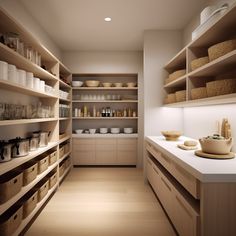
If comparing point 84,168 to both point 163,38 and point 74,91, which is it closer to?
point 74,91

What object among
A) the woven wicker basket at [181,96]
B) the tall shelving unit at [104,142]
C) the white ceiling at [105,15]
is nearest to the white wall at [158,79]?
the white ceiling at [105,15]

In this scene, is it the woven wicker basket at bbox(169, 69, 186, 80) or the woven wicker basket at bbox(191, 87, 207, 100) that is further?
the woven wicker basket at bbox(169, 69, 186, 80)

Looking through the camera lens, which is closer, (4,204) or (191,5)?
(4,204)

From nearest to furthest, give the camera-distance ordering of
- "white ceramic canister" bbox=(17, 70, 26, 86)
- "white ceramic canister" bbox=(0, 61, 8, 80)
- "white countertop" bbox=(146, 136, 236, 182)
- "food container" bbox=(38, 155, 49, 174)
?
"white countertop" bbox=(146, 136, 236, 182)
"white ceramic canister" bbox=(0, 61, 8, 80)
"white ceramic canister" bbox=(17, 70, 26, 86)
"food container" bbox=(38, 155, 49, 174)

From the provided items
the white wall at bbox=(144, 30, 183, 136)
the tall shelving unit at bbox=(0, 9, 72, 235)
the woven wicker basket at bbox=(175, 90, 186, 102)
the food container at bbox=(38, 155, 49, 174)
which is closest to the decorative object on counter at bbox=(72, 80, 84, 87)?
the tall shelving unit at bbox=(0, 9, 72, 235)

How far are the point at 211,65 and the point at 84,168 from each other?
3.55 meters

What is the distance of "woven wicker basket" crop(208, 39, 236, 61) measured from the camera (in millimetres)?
1655

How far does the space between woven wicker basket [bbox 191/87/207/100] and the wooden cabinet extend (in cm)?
238

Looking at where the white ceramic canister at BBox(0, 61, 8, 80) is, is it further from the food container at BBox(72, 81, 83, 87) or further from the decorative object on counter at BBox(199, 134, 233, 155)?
the food container at BBox(72, 81, 83, 87)

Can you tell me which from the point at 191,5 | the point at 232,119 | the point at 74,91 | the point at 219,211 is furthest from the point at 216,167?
the point at 74,91

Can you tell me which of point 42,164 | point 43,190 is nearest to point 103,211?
point 43,190

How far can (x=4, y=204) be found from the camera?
5.40ft

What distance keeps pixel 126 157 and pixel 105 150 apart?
1.67 feet

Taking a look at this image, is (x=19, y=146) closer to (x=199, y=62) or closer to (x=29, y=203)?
(x=29, y=203)
